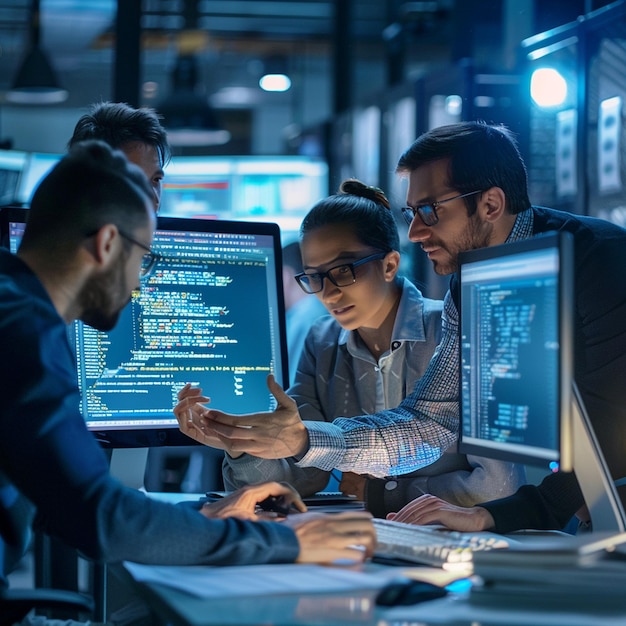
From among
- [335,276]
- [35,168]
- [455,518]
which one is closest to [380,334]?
[335,276]

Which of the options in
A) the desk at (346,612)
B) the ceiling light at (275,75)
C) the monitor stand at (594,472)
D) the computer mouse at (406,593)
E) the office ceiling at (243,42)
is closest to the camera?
the desk at (346,612)

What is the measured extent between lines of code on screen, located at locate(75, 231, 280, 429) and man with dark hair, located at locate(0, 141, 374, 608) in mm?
617

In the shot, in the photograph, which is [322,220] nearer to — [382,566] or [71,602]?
[382,566]

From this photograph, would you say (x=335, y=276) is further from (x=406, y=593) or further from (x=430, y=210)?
(x=406, y=593)

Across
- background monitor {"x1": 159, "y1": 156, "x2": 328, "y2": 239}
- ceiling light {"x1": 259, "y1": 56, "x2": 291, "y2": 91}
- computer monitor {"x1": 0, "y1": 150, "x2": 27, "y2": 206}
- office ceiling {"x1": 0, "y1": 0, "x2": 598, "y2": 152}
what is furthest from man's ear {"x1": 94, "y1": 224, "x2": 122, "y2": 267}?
ceiling light {"x1": 259, "y1": 56, "x2": 291, "y2": 91}

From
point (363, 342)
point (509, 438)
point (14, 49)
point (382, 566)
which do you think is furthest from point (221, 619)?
point (14, 49)

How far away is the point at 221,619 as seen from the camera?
1.24 meters

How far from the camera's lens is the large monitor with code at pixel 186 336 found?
228cm

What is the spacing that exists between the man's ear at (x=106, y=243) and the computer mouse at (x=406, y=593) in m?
0.65

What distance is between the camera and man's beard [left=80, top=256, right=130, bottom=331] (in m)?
1.63

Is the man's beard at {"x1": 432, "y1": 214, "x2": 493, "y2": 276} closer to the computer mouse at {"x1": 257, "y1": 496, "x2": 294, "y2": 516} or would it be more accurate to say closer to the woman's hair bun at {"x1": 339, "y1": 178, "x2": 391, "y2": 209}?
the woman's hair bun at {"x1": 339, "y1": 178, "x2": 391, "y2": 209}

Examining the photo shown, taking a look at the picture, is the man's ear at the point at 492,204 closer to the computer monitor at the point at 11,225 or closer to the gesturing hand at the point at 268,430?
the gesturing hand at the point at 268,430

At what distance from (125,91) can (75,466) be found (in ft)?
14.3

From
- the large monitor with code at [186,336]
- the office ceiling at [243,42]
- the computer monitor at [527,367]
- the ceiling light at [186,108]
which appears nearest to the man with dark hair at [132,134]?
the large monitor with code at [186,336]
